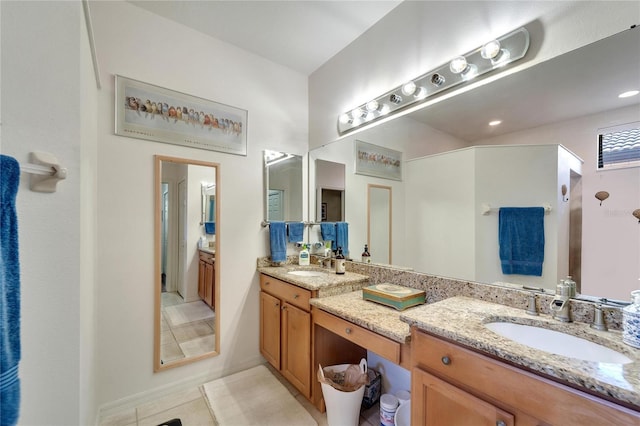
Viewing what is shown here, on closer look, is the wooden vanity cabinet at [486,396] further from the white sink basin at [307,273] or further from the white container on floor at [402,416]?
the white sink basin at [307,273]

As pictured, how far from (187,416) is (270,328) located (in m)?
0.79

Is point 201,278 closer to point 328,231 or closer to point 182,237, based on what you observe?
point 182,237

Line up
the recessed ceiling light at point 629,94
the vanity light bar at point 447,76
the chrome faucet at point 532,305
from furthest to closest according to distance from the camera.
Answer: the vanity light bar at point 447,76, the chrome faucet at point 532,305, the recessed ceiling light at point 629,94

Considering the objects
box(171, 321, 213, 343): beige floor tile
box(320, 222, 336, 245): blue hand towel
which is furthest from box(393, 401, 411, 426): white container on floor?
box(171, 321, 213, 343): beige floor tile

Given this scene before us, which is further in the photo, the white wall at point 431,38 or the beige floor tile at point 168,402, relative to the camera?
the beige floor tile at point 168,402

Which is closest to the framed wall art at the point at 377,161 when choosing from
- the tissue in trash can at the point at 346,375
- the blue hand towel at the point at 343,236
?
the blue hand towel at the point at 343,236

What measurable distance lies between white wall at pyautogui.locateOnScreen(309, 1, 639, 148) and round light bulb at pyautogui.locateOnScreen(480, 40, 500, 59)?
7cm

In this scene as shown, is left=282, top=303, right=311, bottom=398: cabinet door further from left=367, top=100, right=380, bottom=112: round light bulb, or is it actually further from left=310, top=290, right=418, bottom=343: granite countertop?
left=367, top=100, right=380, bottom=112: round light bulb

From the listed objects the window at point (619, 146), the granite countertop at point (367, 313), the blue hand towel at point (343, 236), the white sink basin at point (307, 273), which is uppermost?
the window at point (619, 146)

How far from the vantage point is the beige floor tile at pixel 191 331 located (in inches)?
83.4

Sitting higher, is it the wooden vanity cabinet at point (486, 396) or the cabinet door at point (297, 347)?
the wooden vanity cabinet at point (486, 396)

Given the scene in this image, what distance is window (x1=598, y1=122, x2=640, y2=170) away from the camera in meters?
1.09

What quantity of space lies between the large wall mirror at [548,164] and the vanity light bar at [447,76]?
0.09 metres

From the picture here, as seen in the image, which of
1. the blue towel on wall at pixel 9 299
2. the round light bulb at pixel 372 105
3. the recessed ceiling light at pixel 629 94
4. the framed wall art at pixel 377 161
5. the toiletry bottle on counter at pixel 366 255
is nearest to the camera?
the blue towel on wall at pixel 9 299
